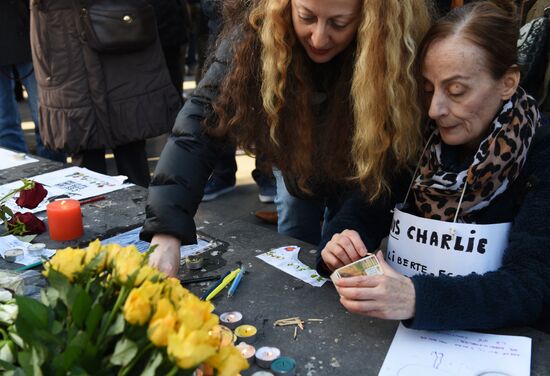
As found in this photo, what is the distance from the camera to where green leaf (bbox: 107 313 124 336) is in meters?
0.78

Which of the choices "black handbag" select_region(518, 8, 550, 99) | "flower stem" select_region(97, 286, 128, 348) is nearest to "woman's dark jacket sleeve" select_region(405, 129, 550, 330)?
"flower stem" select_region(97, 286, 128, 348)

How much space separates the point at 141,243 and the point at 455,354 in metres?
0.90

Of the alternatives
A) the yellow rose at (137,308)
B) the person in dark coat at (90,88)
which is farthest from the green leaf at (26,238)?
the person in dark coat at (90,88)

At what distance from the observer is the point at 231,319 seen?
50.2 inches

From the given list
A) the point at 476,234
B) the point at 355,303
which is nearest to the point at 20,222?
the point at 355,303

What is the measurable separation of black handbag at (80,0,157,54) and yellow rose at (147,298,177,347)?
2.13 m

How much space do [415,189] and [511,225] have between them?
0.86 feet

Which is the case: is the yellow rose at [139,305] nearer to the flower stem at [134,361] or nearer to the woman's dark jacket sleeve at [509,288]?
the flower stem at [134,361]

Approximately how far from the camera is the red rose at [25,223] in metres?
1.71

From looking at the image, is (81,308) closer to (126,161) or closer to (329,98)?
(329,98)

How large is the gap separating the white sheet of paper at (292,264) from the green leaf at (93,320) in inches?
28.9

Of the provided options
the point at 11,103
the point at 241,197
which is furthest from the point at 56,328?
the point at 11,103

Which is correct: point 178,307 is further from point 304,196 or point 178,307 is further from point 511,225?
point 304,196

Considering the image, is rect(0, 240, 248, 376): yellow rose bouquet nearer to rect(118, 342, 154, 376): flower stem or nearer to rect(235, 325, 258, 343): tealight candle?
rect(118, 342, 154, 376): flower stem
